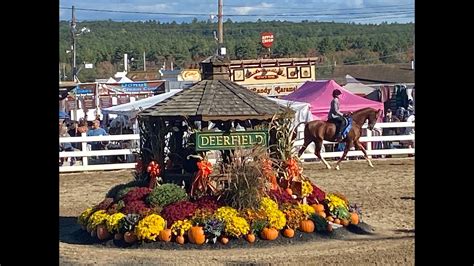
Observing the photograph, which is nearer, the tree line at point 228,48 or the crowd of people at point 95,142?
the crowd of people at point 95,142

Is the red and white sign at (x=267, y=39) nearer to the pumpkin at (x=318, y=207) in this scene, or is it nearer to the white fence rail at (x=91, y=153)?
the white fence rail at (x=91, y=153)

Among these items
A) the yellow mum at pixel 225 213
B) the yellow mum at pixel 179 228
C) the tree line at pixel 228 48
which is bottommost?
the yellow mum at pixel 179 228

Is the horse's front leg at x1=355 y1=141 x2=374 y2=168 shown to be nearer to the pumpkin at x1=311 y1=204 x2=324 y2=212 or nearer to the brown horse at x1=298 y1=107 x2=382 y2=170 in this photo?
the brown horse at x1=298 y1=107 x2=382 y2=170

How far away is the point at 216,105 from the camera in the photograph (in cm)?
1182

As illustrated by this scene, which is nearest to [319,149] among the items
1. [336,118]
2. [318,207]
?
[336,118]

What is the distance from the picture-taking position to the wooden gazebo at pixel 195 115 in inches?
459

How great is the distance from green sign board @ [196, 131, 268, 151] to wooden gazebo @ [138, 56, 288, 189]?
19cm

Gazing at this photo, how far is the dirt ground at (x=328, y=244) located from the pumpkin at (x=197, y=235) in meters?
0.20

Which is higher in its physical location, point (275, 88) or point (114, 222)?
point (275, 88)

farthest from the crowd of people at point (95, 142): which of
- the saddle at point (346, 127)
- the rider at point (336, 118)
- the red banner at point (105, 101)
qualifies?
the red banner at point (105, 101)

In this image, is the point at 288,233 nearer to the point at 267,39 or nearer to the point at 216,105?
the point at 216,105

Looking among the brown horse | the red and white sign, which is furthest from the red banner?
the brown horse

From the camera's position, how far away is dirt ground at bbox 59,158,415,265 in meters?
9.70

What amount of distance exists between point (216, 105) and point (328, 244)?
100 inches
